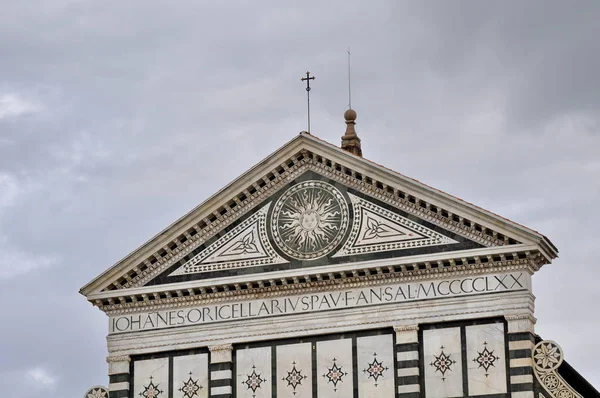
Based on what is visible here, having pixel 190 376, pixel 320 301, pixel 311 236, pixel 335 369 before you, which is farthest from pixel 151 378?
pixel 311 236

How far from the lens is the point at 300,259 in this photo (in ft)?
140

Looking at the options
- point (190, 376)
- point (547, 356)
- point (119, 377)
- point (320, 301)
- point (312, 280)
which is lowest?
point (547, 356)

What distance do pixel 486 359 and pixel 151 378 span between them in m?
7.73

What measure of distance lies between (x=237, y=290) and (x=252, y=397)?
246 centimetres

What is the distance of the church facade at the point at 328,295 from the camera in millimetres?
40750

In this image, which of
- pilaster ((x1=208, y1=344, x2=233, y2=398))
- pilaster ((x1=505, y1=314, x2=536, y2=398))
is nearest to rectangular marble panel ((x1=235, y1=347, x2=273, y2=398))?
pilaster ((x1=208, y1=344, x2=233, y2=398))

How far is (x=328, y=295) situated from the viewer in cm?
4228

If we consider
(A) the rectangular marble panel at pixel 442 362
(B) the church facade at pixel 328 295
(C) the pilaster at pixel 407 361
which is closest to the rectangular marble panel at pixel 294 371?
(B) the church facade at pixel 328 295

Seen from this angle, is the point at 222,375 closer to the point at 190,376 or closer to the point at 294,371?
the point at 190,376

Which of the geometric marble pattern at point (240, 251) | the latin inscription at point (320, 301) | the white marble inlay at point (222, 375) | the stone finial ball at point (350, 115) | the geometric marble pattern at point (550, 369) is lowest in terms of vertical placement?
the geometric marble pattern at point (550, 369)

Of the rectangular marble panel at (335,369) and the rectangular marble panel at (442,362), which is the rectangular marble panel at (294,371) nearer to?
the rectangular marble panel at (335,369)

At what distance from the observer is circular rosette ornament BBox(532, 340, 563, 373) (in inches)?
1581

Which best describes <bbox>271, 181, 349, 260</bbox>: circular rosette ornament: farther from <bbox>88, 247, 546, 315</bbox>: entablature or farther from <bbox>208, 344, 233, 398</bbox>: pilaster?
<bbox>208, 344, 233, 398</bbox>: pilaster

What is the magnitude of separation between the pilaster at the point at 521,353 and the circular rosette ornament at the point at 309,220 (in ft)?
14.6
